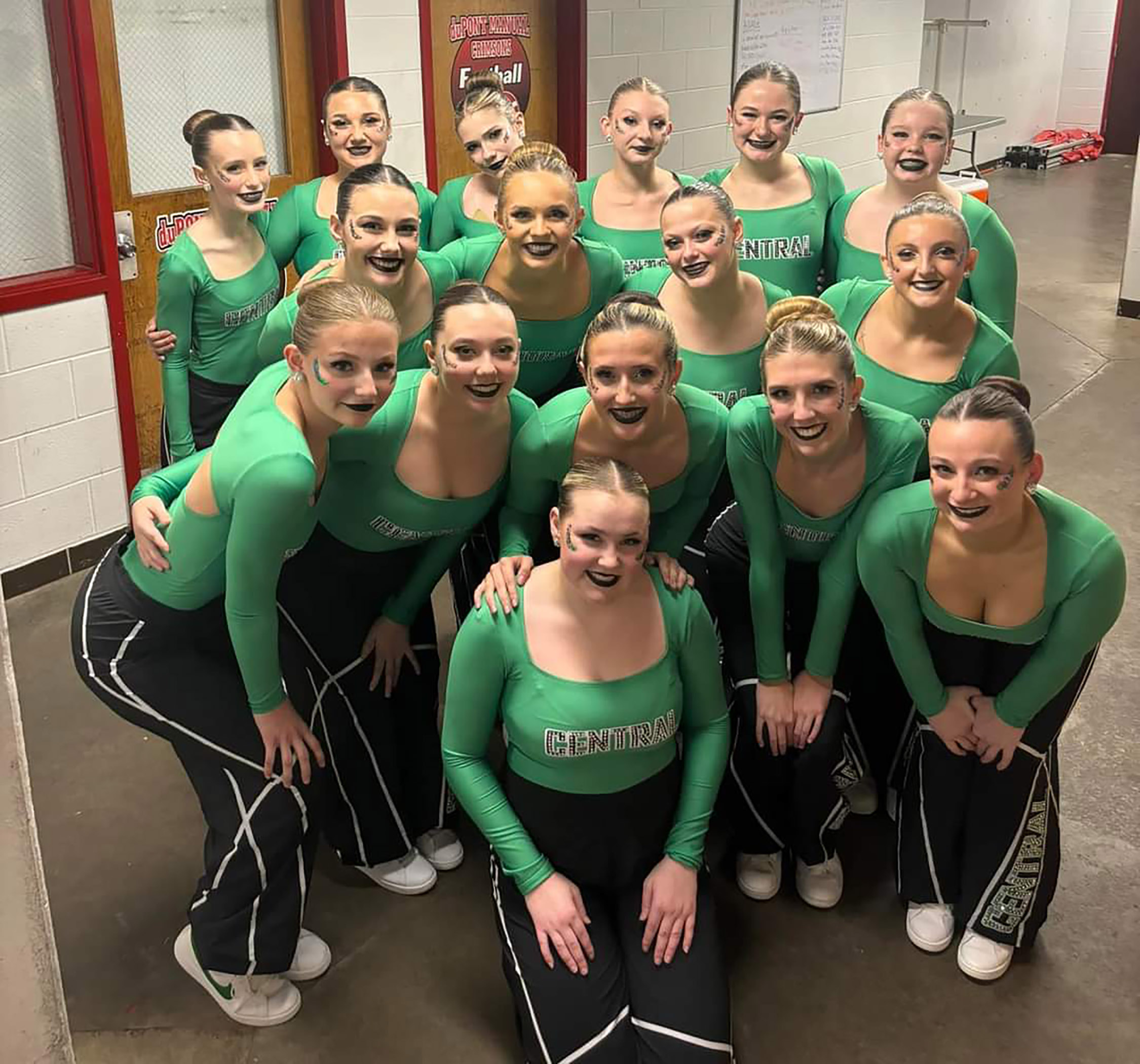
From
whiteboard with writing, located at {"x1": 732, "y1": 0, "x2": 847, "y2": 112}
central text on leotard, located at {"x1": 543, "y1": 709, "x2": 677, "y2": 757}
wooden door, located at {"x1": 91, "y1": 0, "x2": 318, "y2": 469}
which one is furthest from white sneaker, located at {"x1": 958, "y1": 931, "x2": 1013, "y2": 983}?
whiteboard with writing, located at {"x1": 732, "y1": 0, "x2": 847, "y2": 112}

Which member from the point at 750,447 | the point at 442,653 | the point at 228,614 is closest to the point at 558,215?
the point at 750,447

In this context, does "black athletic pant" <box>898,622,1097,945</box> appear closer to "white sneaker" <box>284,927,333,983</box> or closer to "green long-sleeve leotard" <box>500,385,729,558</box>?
"green long-sleeve leotard" <box>500,385,729,558</box>

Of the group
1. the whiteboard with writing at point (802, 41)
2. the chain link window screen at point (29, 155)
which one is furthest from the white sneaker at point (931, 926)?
the whiteboard with writing at point (802, 41)

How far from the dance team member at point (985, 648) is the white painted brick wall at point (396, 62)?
355cm

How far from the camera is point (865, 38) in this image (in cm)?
848

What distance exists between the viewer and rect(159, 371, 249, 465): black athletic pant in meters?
3.92

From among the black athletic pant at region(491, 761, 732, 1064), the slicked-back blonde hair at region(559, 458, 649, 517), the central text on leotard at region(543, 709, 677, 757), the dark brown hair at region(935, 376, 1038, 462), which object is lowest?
the black athletic pant at region(491, 761, 732, 1064)

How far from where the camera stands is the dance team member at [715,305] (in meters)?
2.98

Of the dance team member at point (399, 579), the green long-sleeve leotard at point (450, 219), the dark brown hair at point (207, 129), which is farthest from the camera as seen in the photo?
the green long-sleeve leotard at point (450, 219)

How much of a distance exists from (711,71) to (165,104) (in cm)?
367

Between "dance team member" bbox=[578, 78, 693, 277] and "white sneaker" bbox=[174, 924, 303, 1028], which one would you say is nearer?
"white sneaker" bbox=[174, 924, 303, 1028]

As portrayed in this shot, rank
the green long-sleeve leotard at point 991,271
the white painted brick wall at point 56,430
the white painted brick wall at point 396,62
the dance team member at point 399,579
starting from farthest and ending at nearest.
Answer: the white painted brick wall at point 396,62
the white painted brick wall at point 56,430
the green long-sleeve leotard at point 991,271
the dance team member at point 399,579

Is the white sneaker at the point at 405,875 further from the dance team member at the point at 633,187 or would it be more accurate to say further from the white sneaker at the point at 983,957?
the dance team member at the point at 633,187

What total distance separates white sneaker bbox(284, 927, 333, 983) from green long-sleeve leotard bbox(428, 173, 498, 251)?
84.5 inches
